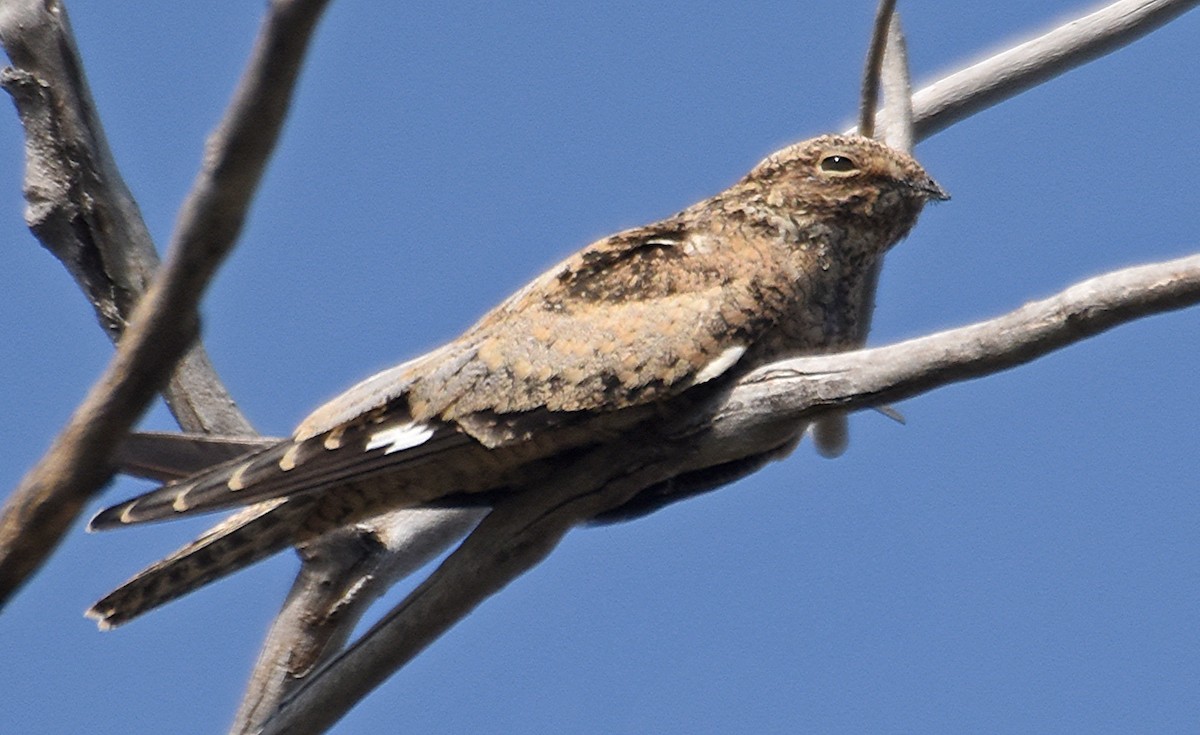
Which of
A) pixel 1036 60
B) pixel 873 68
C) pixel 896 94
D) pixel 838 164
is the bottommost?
pixel 838 164

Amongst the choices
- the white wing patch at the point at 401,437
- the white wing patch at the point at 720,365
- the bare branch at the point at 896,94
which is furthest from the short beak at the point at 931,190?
the white wing patch at the point at 401,437

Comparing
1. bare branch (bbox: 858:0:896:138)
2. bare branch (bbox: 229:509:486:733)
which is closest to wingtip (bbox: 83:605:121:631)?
bare branch (bbox: 229:509:486:733)

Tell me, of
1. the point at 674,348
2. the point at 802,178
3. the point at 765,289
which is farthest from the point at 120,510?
the point at 802,178

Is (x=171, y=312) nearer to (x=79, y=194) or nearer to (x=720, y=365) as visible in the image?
(x=720, y=365)

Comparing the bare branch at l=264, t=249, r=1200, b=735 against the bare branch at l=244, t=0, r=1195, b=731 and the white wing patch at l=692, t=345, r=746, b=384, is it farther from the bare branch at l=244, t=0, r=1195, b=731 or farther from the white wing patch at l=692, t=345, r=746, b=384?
the bare branch at l=244, t=0, r=1195, b=731

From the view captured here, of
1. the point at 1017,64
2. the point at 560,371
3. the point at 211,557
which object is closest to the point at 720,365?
the point at 560,371

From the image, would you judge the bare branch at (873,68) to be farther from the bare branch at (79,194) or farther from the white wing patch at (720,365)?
the bare branch at (79,194)

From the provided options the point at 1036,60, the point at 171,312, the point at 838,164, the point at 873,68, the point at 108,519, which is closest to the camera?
the point at 171,312
